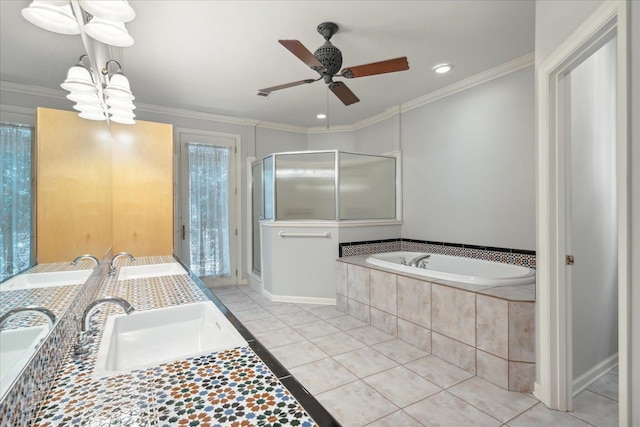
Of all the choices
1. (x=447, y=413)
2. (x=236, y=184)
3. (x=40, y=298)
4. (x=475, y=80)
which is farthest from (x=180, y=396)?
(x=236, y=184)

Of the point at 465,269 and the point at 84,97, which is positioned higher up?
the point at 84,97

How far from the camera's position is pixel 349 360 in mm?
2293

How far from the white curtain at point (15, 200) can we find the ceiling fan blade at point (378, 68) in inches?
75.9

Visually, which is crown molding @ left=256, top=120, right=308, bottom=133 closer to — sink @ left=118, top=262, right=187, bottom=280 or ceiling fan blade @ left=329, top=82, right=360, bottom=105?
ceiling fan blade @ left=329, top=82, right=360, bottom=105

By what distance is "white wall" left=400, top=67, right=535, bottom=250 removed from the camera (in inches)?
111

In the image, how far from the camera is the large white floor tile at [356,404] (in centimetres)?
166

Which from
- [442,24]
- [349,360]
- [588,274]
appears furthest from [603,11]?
[349,360]

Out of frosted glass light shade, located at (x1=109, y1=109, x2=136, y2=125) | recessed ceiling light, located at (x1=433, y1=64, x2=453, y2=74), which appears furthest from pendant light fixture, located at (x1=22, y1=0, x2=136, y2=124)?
recessed ceiling light, located at (x1=433, y1=64, x2=453, y2=74)

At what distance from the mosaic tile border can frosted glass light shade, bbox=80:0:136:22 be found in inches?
115

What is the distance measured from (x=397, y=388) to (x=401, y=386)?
0.12ft

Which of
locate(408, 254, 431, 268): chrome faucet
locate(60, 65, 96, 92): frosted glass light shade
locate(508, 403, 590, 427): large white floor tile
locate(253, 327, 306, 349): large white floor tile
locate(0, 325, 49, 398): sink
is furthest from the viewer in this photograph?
locate(408, 254, 431, 268): chrome faucet

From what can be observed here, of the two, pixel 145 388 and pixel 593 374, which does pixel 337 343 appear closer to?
pixel 593 374

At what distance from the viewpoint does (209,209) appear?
14.4 feet

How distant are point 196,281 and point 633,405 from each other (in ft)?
5.93
